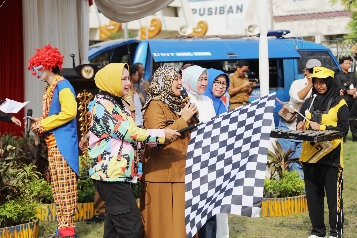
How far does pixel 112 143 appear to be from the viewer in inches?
182

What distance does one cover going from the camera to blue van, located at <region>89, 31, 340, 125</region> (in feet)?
43.1

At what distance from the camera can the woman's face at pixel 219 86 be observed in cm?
587

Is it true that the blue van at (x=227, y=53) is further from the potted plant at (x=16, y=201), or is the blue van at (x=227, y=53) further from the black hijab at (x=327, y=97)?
the black hijab at (x=327, y=97)

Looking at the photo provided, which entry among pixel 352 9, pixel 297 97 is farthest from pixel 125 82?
pixel 352 9

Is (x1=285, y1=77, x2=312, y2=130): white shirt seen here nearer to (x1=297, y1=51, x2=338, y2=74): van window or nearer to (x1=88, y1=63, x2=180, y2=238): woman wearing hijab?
(x1=88, y1=63, x2=180, y2=238): woman wearing hijab

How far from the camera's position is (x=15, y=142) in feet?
27.1

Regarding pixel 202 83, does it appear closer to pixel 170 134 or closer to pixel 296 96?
pixel 170 134

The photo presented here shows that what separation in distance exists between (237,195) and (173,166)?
55 centimetres

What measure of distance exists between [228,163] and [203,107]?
1.01 m

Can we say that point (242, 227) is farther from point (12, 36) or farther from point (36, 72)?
point (12, 36)

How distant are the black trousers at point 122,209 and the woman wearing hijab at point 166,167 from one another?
198 mm

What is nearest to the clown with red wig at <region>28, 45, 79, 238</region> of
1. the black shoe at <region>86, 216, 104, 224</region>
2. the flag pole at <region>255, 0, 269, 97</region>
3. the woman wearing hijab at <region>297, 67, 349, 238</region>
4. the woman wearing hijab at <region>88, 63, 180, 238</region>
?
the black shoe at <region>86, 216, 104, 224</region>

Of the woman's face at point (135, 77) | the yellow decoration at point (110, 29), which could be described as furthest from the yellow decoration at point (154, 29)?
the woman's face at point (135, 77)

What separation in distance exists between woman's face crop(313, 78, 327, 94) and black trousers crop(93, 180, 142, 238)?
7.17 feet
